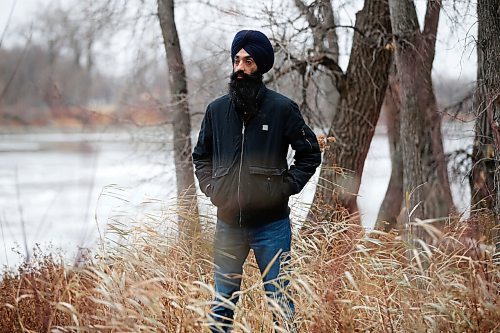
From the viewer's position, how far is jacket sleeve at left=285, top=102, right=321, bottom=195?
3773 millimetres

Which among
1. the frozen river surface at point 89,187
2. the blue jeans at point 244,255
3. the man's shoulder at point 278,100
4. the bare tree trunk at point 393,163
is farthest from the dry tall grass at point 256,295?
the bare tree trunk at point 393,163

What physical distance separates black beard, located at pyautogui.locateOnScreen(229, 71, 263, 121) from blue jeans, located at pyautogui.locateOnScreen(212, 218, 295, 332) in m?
0.58

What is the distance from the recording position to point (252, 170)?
3.72 m

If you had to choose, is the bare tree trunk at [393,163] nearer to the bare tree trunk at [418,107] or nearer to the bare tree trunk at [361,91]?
the bare tree trunk at [361,91]

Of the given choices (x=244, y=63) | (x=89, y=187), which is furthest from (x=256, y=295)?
(x=89, y=187)

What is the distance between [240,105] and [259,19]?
3.87m

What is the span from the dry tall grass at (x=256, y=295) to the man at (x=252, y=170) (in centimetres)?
14

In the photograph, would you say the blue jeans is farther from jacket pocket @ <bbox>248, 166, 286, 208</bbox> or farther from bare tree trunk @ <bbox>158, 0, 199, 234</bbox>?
bare tree trunk @ <bbox>158, 0, 199, 234</bbox>

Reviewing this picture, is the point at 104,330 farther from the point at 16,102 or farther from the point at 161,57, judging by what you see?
the point at 161,57

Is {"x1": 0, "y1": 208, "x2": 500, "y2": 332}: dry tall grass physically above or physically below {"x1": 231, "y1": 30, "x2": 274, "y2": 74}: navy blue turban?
below

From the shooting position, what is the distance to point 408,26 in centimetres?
704

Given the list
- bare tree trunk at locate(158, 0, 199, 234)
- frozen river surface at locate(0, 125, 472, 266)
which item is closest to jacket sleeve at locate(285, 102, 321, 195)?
frozen river surface at locate(0, 125, 472, 266)

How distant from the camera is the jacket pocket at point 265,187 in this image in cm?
372

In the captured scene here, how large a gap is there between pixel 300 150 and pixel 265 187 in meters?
0.27
